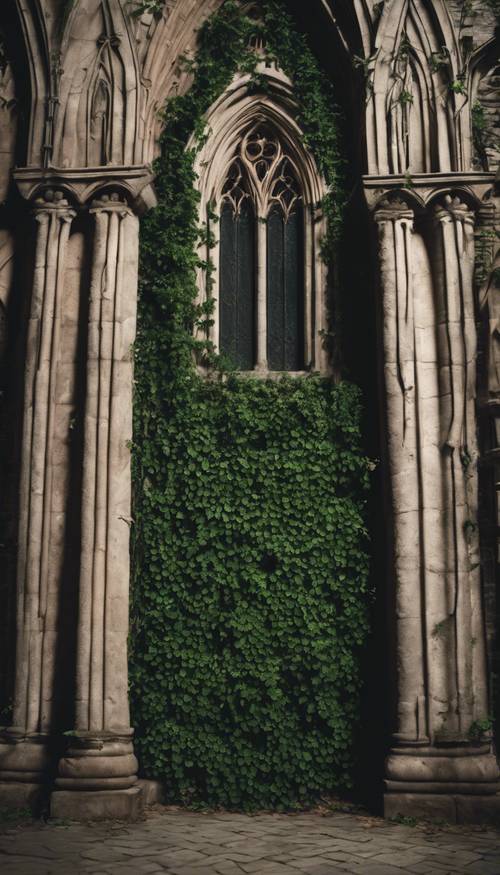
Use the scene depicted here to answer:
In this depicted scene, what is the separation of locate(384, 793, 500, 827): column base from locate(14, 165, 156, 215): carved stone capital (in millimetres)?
5919

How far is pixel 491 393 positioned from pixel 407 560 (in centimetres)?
177

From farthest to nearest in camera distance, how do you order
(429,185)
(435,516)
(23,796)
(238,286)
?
(238,286) → (429,185) → (435,516) → (23,796)

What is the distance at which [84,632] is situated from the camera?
7531mm

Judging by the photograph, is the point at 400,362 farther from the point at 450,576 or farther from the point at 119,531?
the point at 119,531

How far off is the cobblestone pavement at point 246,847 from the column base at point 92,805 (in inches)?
4.6

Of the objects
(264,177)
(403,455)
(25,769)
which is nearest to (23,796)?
(25,769)

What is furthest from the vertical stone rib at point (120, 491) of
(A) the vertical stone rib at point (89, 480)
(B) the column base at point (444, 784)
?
(B) the column base at point (444, 784)

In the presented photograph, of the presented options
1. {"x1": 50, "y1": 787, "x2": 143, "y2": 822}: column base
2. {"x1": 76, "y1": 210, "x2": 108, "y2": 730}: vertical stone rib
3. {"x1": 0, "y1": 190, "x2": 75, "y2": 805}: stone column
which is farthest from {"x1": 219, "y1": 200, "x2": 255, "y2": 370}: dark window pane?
{"x1": 50, "y1": 787, "x2": 143, "y2": 822}: column base

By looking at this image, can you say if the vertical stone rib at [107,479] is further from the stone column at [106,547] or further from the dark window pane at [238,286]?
the dark window pane at [238,286]

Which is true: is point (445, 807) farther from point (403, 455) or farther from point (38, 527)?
point (38, 527)

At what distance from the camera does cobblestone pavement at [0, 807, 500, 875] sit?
574 centimetres

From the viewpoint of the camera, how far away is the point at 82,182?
27.4 feet

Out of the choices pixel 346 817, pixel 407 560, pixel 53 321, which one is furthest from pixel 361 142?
pixel 346 817

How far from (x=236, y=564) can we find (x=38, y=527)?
5.98ft
